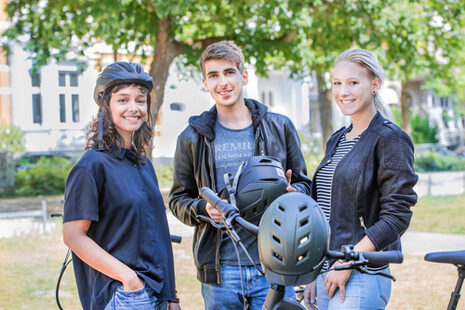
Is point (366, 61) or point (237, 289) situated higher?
point (366, 61)

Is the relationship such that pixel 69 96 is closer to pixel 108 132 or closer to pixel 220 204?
pixel 108 132

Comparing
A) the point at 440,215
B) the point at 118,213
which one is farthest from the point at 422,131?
the point at 118,213

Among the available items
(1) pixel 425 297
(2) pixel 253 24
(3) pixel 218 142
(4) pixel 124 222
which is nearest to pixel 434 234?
(1) pixel 425 297

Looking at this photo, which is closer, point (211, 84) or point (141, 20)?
point (211, 84)

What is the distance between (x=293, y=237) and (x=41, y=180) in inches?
776

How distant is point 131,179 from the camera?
109 inches

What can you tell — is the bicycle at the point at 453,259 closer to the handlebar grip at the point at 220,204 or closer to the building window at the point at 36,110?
the handlebar grip at the point at 220,204

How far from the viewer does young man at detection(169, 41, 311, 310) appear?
10.5 feet

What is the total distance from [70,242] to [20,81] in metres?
23.6

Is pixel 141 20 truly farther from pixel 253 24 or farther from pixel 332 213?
pixel 332 213

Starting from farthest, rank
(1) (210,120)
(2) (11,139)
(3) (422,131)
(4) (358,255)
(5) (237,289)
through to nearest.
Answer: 1. (3) (422,131)
2. (2) (11,139)
3. (1) (210,120)
4. (5) (237,289)
5. (4) (358,255)

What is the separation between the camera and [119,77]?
2.82 m

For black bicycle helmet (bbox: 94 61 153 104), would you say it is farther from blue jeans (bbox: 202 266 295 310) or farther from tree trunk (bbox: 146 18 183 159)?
tree trunk (bbox: 146 18 183 159)

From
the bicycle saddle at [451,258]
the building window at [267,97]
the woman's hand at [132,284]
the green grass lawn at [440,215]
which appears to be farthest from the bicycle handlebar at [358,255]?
the building window at [267,97]
